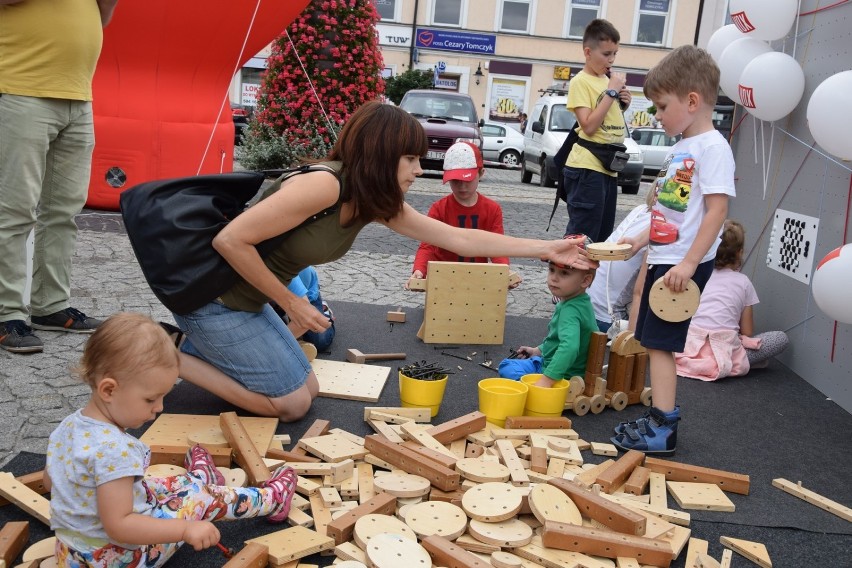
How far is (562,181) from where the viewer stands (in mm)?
5789

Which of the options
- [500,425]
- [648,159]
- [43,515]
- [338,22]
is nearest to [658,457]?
[500,425]

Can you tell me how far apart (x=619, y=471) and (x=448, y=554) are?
98 cm

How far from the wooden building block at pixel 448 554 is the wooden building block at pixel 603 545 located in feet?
0.90

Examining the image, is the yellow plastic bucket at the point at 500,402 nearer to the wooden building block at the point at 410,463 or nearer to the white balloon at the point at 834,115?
the wooden building block at the point at 410,463

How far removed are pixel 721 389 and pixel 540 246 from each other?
1.60m

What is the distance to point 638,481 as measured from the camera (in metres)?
3.05

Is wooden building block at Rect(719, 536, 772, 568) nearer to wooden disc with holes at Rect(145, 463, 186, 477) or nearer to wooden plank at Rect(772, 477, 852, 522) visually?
wooden plank at Rect(772, 477, 852, 522)

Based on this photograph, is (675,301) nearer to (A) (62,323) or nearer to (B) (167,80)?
(A) (62,323)

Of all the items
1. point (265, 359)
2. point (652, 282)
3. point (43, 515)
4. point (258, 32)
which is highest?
point (258, 32)

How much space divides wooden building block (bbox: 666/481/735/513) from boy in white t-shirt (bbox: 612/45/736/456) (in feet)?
1.09

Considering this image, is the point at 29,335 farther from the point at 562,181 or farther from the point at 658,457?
the point at 562,181

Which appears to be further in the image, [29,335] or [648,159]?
[648,159]

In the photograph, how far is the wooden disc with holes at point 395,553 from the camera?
2.29 meters

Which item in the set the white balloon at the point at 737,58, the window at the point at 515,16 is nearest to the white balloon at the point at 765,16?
the white balloon at the point at 737,58
